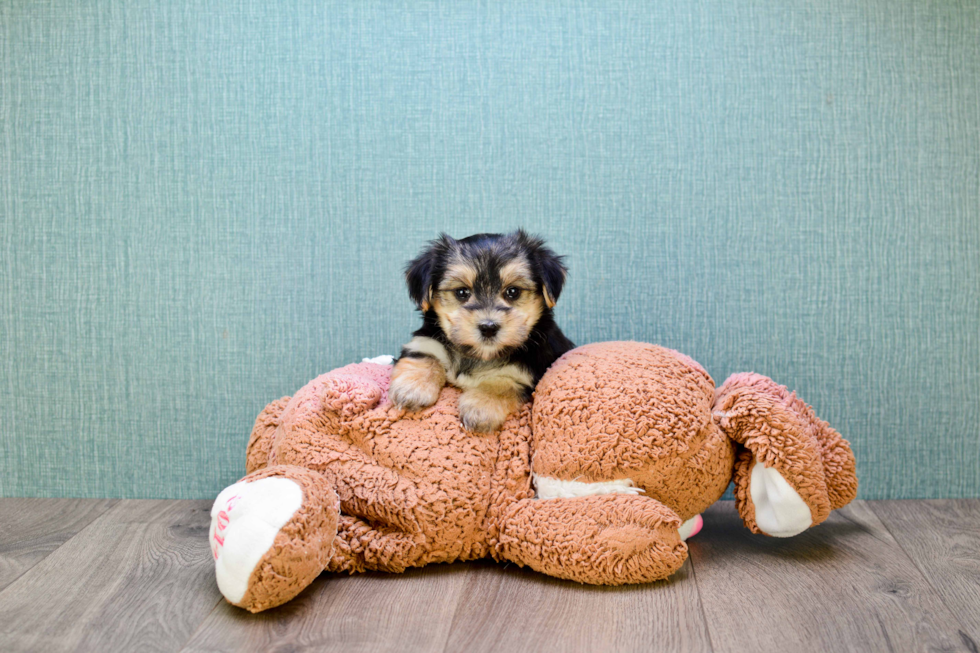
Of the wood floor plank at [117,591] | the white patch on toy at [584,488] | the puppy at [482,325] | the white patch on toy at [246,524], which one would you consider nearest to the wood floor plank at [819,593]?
the white patch on toy at [584,488]

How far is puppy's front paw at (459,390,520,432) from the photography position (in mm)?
2129

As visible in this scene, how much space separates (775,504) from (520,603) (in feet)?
2.48

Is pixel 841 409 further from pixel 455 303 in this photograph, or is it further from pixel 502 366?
pixel 455 303

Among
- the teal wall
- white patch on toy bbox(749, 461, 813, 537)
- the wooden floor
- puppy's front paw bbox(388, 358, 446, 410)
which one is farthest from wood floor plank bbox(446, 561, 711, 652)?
the teal wall

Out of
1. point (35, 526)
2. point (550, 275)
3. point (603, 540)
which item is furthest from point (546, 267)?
point (35, 526)

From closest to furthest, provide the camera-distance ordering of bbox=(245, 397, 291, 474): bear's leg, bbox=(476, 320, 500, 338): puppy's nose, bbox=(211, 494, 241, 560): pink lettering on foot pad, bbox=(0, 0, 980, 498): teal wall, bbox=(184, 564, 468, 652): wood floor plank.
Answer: bbox=(184, 564, 468, 652): wood floor plank
bbox=(211, 494, 241, 560): pink lettering on foot pad
bbox=(476, 320, 500, 338): puppy's nose
bbox=(245, 397, 291, 474): bear's leg
bbox=(0, 0, 980, 498): teal wall

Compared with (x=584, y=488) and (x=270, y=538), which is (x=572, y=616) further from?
(x=270, y=538)

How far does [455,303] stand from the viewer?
216cm

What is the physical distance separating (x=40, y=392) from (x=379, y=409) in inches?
Result: 60.1

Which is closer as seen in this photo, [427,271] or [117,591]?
[117,591]

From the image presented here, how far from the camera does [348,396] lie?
7.11ft

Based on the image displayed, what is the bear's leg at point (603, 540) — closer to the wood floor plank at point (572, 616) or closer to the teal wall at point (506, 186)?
the wood floor plank at point (572, 616)

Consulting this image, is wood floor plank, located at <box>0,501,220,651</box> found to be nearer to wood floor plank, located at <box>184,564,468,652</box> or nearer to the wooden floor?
the wooden floor

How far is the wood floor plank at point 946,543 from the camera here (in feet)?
6.25
